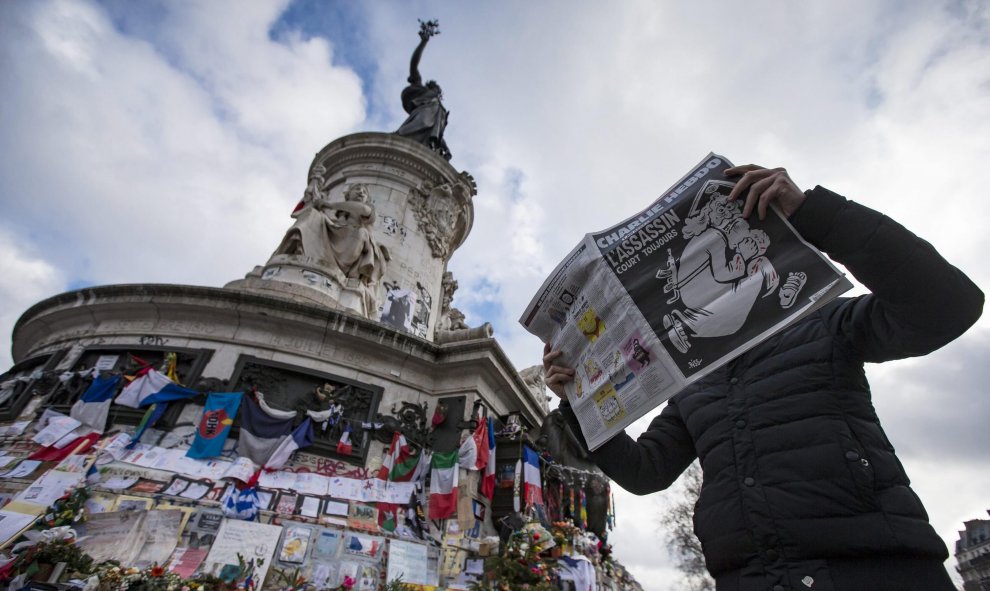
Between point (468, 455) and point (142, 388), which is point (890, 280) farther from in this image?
point (142, 388)

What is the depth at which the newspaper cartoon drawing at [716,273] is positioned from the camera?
2.15 m

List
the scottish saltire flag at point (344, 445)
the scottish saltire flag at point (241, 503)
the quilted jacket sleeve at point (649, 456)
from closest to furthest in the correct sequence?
1. the quilted jacket sleeve at point (649, 456)
2. the scottish saltire flag at point (241, 503)
3. the scottish saltire flag at point (344, 445)

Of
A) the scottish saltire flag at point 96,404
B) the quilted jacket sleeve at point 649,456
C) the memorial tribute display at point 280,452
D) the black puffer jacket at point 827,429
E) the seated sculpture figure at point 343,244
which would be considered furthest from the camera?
the seated sculpture figure at point 343,244

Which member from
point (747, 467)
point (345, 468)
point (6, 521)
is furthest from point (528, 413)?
point (747, 467)

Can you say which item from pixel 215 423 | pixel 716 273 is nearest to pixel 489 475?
pixel 215 423

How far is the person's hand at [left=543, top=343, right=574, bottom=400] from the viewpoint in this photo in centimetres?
288

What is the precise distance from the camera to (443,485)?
8.30m

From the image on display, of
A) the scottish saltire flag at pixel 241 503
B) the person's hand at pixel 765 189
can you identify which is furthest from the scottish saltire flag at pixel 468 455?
the person's hand at pixel 765 189

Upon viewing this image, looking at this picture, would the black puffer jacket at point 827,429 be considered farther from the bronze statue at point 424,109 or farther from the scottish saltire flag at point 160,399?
the bronze statue at point 424,109

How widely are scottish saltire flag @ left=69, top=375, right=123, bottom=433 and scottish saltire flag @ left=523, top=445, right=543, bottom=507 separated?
7.11 metres

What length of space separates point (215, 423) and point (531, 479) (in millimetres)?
5501

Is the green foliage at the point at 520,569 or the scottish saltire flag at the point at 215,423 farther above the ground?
the scottish saltire flag at the point at 215,423

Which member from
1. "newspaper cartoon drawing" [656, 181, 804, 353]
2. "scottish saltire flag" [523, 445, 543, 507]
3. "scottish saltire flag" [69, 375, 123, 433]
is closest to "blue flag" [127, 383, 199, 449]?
"scottish saltire flag" [69, 375, 123, 433]

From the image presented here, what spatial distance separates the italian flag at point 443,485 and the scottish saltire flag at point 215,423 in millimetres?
3443
